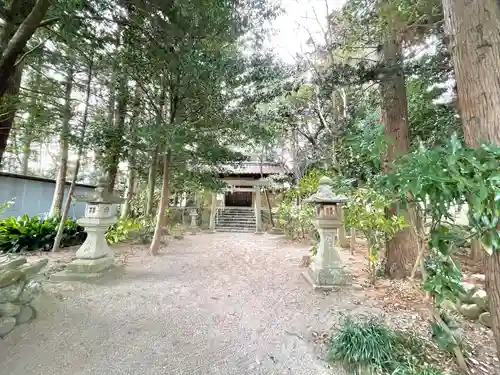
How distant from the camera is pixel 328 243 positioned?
4035 millimetres

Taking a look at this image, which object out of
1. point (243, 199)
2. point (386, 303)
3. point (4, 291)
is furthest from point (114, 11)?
point (243, 199)

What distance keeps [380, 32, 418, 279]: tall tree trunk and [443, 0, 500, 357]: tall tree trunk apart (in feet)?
7.01

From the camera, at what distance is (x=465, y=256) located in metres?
6.23

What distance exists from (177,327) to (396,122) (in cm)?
425

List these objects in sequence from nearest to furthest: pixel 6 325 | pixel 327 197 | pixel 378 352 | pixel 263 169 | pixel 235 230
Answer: pixel 378 352
pixel 6 325
pixel 327 197
pixel 235 230
pixel 263 169

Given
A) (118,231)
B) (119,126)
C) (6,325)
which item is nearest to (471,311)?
(6,325)

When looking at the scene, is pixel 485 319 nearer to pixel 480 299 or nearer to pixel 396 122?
pixel 480 299

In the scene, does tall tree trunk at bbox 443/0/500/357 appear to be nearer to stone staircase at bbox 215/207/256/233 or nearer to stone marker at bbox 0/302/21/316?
stone marker at bbox 0/302/21/316

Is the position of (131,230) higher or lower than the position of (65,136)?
lower

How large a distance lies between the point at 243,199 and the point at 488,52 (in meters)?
14.7

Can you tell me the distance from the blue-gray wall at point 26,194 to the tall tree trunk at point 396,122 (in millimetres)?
7601

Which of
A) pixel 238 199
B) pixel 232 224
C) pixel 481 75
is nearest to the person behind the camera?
pixel 481 75

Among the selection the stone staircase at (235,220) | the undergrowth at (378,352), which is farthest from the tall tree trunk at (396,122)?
the stone staircase at (235,220)

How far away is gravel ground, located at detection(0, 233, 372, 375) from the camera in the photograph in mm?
2018
